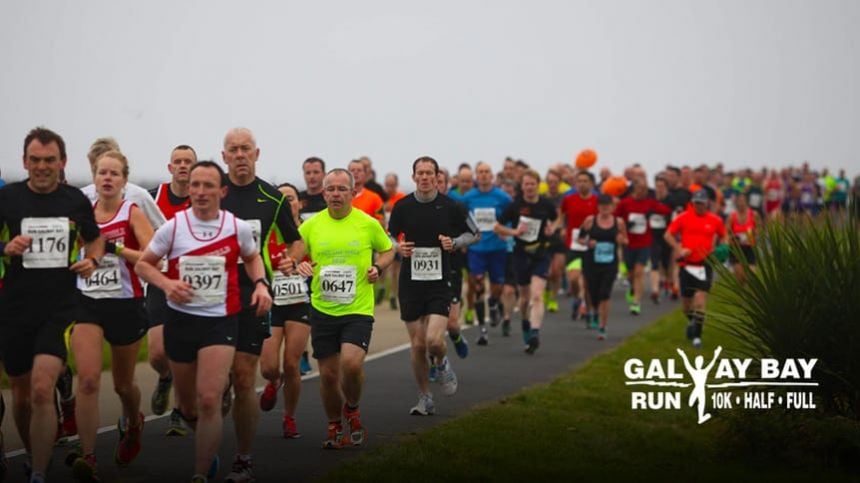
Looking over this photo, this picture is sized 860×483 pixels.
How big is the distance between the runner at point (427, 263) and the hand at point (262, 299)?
355 cm

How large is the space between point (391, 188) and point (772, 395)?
15.6 metres

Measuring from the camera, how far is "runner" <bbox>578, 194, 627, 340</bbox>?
19625mm

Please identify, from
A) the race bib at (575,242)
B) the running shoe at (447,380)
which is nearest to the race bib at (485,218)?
the race bib at (575,242)

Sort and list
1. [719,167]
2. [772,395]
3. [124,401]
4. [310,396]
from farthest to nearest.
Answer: [719,167], [310,396], [772,395], [124,401]

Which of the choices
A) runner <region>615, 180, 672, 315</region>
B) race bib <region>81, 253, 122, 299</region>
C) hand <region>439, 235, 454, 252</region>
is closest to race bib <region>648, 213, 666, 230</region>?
runner <region>615, 180, 672, 315</region>

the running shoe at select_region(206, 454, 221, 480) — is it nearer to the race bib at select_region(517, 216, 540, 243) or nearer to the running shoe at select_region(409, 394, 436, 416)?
the running shoe at select_region(409, 394, 436, 416)

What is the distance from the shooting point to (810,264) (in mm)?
11016

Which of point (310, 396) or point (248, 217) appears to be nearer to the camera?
point (248, 217)

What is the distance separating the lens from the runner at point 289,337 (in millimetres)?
11023

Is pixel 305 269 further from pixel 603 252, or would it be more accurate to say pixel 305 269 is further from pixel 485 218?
pixel 603 252

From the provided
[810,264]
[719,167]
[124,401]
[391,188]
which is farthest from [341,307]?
[719,167]

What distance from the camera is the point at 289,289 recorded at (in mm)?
11117

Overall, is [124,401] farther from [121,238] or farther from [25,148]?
[25,148]

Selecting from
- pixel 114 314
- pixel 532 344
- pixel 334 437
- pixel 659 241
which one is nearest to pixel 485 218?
pixel 532 344
